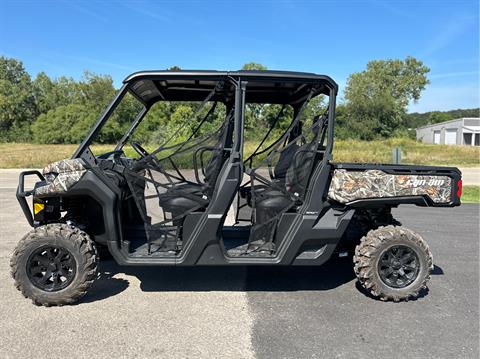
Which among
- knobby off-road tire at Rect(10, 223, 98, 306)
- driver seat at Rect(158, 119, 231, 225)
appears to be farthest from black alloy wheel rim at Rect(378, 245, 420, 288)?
knobby off-road tire at Rect(10, 223, 98, 306)

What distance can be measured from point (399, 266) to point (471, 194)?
9.17 metres

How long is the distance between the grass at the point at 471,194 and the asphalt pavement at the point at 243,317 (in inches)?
263

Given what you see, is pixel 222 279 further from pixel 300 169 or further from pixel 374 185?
pixel 374 185

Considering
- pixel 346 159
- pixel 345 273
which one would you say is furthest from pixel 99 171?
pixel 346 159

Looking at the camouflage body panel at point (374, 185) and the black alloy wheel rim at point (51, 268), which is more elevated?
the camouflage body panel at point (374, 185)

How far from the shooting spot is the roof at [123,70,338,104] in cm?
367

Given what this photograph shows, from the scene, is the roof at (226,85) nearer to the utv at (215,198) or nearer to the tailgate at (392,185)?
the utv at (215,198)

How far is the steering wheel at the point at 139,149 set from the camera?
A: 13.3 feet

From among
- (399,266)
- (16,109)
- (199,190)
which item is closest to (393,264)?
(399,266)

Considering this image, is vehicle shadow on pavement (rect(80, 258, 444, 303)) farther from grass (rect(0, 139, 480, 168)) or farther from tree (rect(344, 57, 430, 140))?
tree (rect(344, 57, 430, 140))

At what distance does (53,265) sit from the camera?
11.9ft

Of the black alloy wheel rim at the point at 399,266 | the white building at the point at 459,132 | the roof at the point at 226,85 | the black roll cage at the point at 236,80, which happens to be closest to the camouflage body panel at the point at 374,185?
the black roll cage at the point at 236,80

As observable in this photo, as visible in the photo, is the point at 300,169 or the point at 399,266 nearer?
the point at 399,266

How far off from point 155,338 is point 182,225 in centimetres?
110
